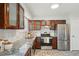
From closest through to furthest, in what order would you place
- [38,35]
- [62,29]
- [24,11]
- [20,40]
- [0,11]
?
[0,11] → [24,11] → [20,40] → [38,35] → [62,29]

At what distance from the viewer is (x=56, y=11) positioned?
2.22 m

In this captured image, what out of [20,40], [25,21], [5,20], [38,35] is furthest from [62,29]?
[5,20]

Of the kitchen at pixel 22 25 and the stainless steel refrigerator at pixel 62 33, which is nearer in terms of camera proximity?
the kitchen at pixel 22 25

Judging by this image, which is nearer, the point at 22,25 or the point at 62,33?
the point at 22,25

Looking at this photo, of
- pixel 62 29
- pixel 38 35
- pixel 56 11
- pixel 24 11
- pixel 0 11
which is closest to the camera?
pixel 0 11

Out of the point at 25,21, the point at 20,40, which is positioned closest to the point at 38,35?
the point at 20,40

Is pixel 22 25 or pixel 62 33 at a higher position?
pixel 22 25

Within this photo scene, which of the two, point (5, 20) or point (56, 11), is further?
point (56, 11)

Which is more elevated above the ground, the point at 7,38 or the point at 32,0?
the point at 32,0

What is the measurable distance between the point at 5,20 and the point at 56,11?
1.11 m

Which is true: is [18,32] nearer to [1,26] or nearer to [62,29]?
[1,26]

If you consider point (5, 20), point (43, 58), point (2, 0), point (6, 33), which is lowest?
point (43, 58)

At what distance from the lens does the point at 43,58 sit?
3.44ft

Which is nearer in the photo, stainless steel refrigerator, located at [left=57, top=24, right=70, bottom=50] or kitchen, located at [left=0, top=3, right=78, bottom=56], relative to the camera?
kitchen, located at [left=0, top=3, right=78, bottom=56]
